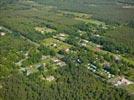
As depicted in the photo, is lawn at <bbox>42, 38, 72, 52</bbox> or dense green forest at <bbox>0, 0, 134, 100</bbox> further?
lawn at <bbox>42, 38, 72, 52</bbox>

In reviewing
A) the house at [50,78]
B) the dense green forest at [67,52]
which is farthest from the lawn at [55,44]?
the house at [50,78]

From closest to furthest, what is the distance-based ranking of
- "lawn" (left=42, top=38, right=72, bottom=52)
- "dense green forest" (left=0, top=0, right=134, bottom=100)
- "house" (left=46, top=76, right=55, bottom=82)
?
"dense green forest" (left=0, top=0, right=134, bottom=100) → "house" (left=46, top=76, right=55, bottom=82) → "lawn" (left=42, top=38, right=72, bottom=52)

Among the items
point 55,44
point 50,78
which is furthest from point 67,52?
point 50,78

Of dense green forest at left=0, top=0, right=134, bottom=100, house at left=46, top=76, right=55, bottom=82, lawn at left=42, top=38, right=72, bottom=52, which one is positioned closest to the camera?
dense green forest at left=0, top=0, right=134, bottom=100

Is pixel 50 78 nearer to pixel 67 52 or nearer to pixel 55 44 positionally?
pixel 67 52

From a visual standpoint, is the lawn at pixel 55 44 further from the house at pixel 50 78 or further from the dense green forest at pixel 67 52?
the house at pixel 50 78

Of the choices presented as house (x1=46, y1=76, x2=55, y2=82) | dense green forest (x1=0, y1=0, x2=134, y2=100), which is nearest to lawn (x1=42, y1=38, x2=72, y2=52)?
dense green forest (x1=0, y1=0, x2=134, y2=100)

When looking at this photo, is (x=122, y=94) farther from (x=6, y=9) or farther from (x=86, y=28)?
(x=6, y=9)

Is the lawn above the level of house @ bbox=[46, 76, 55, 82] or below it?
below

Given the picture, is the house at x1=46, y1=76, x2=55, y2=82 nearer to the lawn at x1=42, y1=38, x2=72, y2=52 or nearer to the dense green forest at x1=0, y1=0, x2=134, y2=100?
the dense green forest at x1=0, y1=0, x2=134, y2=100
